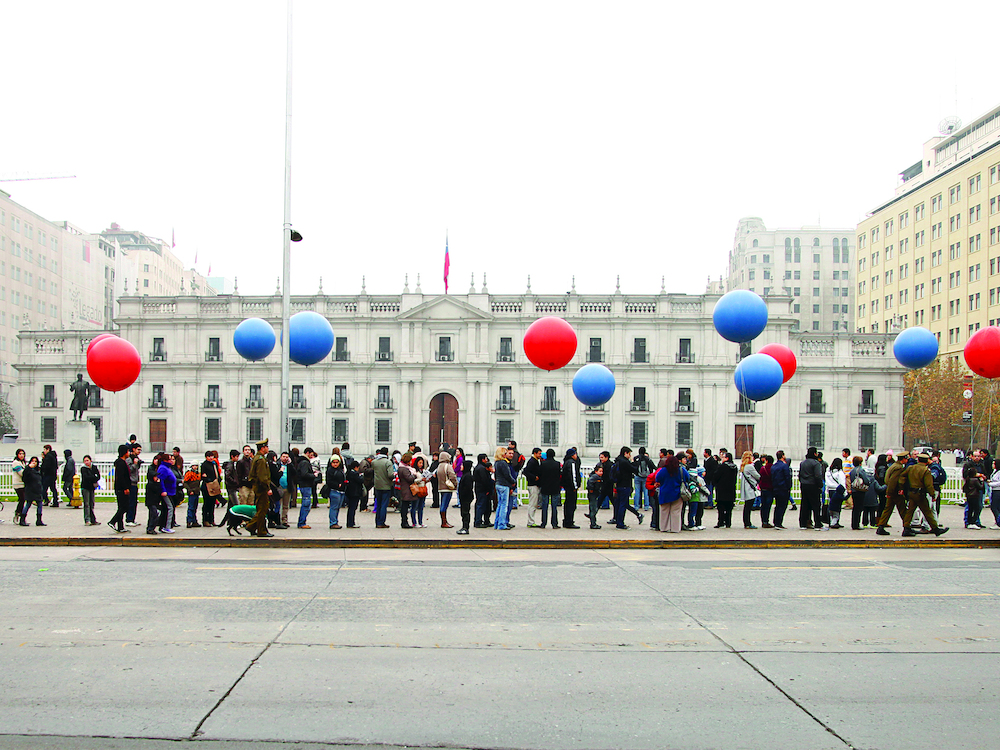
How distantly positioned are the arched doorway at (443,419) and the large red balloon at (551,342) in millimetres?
38870

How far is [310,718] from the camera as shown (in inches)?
209

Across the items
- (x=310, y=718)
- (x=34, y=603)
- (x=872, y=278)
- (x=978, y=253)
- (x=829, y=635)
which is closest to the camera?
(x=310, y=718)

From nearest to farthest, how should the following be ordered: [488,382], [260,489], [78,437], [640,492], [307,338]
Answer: [260,489]
[307,338]
[640,492]
[78,437]
[488,382]

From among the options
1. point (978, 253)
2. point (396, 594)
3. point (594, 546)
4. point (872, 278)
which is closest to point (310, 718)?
point (396, 594)

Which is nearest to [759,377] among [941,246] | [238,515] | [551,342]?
[551,342]

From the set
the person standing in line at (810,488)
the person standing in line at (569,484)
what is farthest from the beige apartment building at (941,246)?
the person standing in line at (569,484)

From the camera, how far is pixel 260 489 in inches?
539

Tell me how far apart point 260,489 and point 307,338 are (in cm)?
500

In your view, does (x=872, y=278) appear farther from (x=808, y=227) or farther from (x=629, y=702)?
(x=629, y=702)

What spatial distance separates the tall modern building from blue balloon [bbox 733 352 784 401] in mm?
Answer: 101260

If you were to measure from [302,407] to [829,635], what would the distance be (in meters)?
55.0

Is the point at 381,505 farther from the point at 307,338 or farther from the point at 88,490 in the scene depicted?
the point at 88,490

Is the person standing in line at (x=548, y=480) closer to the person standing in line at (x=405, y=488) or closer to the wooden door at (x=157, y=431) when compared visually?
the person standing in line at (x=405, y=488)

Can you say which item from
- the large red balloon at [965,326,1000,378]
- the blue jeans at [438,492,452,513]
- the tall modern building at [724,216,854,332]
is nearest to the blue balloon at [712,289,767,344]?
the large red balloon at [965,326,1000,378]
